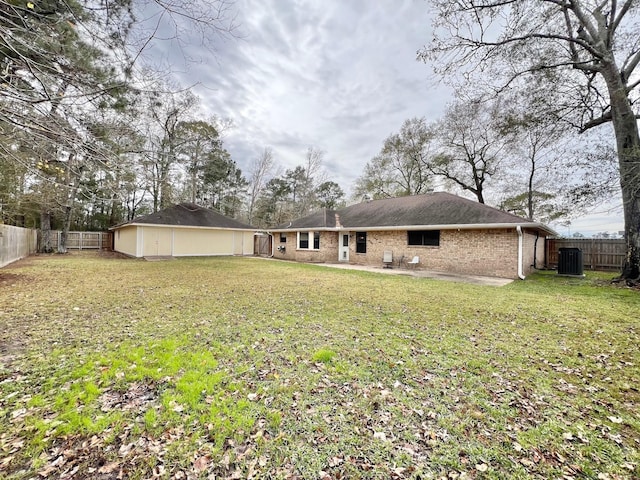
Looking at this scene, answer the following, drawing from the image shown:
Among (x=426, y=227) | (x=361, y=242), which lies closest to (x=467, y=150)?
(x=426, y=227)

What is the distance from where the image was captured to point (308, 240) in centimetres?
1734

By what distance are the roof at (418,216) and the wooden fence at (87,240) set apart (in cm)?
1756

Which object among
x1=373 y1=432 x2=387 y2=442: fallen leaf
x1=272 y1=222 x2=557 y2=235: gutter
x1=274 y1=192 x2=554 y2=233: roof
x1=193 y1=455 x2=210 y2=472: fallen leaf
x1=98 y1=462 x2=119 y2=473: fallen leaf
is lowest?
x1=373 y1=432 x2=387 y2=442: fallen leaf

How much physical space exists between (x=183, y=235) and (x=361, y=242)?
12.5 m

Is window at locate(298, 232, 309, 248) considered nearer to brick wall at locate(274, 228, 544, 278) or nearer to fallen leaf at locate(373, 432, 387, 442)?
brick wall at locate(274, 228, 544, 278)

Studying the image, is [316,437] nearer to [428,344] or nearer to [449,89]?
[428,344]

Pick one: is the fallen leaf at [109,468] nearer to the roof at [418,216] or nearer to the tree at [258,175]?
the roof at [418,216]

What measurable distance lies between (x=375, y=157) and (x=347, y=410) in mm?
25814

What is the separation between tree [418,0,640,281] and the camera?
8570mm

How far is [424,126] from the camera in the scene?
72.2 ft

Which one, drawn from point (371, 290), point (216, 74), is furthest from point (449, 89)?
point (216, 74)

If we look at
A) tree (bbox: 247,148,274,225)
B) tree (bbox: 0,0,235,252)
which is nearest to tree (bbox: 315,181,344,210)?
tree (bbox: 247,148,274,225)

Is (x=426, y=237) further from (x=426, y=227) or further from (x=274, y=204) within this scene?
(x=274, y=204)

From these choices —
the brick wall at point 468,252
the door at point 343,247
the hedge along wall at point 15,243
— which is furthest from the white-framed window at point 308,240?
the hedge along wall at point 15,243
